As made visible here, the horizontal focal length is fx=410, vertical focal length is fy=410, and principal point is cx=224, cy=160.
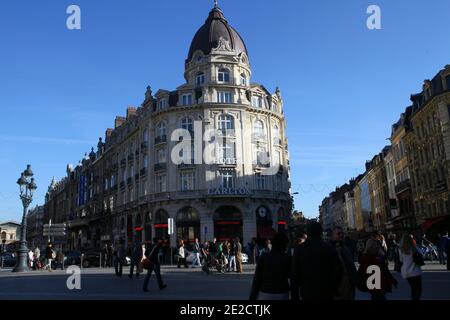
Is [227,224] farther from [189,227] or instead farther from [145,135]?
[145,135]

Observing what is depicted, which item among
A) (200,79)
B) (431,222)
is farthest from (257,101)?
(431,222)

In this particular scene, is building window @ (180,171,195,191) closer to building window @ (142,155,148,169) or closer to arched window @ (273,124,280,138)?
building window @ (142,155,148,169)

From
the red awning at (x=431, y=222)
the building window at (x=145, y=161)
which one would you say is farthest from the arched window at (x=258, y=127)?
the red awning at (x=431, y=222)

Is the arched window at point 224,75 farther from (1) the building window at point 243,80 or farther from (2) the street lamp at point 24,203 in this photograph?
(2) the street lamp at point 24,203

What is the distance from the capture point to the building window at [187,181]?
43.2 meters

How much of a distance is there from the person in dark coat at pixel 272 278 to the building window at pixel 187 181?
37.7 m

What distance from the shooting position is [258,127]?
151 ft

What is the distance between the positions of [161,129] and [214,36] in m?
12.4

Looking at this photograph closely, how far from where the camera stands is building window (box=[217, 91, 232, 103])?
4456 centimetres

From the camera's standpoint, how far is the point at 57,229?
26641mm

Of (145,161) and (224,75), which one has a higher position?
(224,75)

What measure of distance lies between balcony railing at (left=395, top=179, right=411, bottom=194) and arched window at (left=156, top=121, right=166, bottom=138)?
92.4ft

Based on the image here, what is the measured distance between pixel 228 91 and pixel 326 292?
40852 millimetres

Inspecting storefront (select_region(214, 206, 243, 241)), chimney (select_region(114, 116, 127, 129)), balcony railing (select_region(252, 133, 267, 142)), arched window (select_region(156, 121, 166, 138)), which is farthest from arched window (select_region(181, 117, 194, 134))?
chimney (select_region(114, 116, 127, 129))
